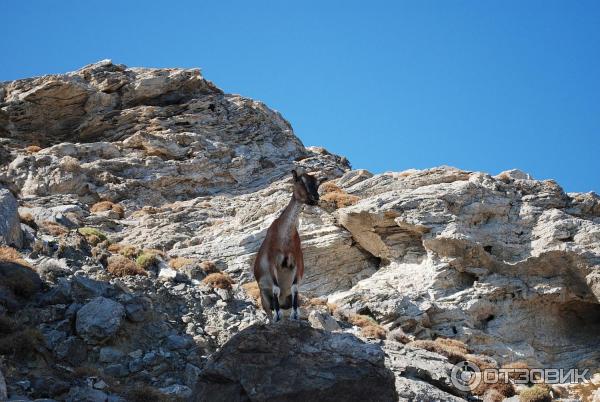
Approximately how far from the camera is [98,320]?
656 inches

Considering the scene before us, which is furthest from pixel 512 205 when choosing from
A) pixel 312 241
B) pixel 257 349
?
pixel 257 349

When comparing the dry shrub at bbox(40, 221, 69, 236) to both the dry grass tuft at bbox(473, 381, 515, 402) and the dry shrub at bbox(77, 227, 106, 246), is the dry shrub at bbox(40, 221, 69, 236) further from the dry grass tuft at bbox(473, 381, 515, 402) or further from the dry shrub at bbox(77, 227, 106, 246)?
the dry grass tuft at bbox(473, 381, 515, 402)

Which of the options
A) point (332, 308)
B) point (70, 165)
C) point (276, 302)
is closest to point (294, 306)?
point (276, 302)

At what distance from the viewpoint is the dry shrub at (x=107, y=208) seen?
129 feet

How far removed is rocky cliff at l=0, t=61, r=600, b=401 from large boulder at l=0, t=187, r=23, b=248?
102mm

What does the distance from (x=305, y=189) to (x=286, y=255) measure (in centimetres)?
136

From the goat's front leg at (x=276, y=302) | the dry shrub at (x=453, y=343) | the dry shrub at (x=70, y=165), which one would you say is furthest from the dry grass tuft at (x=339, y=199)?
the goat's front leg at (x=276, y=302)

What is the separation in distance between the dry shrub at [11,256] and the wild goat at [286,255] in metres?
Result: 7.79

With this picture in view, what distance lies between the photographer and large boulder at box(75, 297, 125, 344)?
16.4 m

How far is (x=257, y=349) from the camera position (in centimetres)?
1161

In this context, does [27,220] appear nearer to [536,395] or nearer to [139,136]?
[536,395]

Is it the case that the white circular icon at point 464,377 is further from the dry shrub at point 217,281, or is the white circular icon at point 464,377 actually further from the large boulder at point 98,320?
the large boulder at point 98,320

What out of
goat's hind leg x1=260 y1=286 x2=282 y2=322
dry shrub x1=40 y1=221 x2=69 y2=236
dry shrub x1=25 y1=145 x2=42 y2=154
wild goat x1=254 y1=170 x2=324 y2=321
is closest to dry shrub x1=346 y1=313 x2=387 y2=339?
goat's hind leg x1=260 y1=286 x2=282 y2=322

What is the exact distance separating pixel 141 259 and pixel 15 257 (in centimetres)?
485
